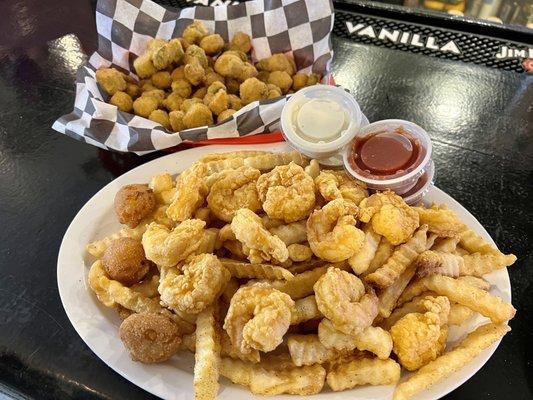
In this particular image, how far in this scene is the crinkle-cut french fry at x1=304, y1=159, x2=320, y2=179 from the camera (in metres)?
2.11

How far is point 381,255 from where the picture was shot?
1.86 metres

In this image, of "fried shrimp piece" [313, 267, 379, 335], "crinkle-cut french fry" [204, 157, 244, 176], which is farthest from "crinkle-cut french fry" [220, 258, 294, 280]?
"crinkle-cut french fry" [204, 157, 244, 176]

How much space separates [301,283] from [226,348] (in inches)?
13.3

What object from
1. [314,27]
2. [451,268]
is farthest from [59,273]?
[314,27]

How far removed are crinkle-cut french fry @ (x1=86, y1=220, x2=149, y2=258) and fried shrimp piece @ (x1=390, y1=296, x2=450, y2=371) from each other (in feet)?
3.48

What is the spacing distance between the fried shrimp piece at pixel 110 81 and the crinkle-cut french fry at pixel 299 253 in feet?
4.91

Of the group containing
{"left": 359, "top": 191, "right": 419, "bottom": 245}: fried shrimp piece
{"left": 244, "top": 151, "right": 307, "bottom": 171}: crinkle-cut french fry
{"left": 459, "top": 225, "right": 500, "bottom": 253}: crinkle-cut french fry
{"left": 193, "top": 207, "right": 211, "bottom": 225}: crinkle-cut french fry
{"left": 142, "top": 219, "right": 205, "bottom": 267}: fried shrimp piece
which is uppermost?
{"left": 359, "top": 191, "right": 419, "bottom": 245}: fried shrimp piece

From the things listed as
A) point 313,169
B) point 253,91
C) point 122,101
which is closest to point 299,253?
point 313,169

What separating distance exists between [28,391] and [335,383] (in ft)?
4.03

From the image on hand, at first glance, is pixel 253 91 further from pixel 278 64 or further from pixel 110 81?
pixel 110 81

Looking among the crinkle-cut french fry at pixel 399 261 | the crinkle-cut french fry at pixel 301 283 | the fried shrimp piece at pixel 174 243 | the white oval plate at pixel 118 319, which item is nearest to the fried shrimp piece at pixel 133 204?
the white oval plate at pixel 118 319

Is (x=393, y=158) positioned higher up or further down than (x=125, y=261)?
higher up

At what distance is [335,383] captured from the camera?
1.68 m

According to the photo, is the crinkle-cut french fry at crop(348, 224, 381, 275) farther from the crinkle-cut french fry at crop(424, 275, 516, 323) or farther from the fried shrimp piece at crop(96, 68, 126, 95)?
the fried shrimp piece at crop(96, 68, 126, 95)
